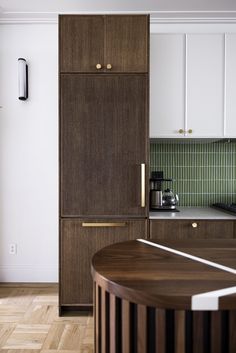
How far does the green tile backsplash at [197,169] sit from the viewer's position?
317cm

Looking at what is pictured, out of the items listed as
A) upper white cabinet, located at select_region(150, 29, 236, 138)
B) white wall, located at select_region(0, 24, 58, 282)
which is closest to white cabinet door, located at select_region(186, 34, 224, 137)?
upper white cabinet, located at select_region(150, 29, 236, 138)

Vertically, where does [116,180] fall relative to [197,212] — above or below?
above

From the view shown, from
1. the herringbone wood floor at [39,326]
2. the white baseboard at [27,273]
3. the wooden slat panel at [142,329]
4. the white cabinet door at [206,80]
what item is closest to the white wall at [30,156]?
the white baseboard at [27,273]

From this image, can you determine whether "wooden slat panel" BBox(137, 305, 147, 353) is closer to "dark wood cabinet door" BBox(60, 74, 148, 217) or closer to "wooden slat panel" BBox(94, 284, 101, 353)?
"wooden slat panel" BBox(94, 284, 101, 353)

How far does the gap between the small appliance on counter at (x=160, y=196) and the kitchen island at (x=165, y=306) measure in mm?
1555

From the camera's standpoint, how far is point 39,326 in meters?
2.31

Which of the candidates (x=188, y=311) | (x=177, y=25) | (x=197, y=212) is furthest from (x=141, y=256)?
(x=177, y=25)

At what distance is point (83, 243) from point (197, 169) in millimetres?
1460

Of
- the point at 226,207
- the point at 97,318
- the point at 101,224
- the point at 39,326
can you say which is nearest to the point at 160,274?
the point at 97,318

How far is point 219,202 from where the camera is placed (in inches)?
125

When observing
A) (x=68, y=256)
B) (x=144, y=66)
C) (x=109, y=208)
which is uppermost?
(x=144, y=66)

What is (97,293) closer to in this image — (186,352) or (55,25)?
(186,352)

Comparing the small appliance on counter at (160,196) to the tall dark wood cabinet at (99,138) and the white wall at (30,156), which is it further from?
the white wall at (30,156)

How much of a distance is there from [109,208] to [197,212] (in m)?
0.84
